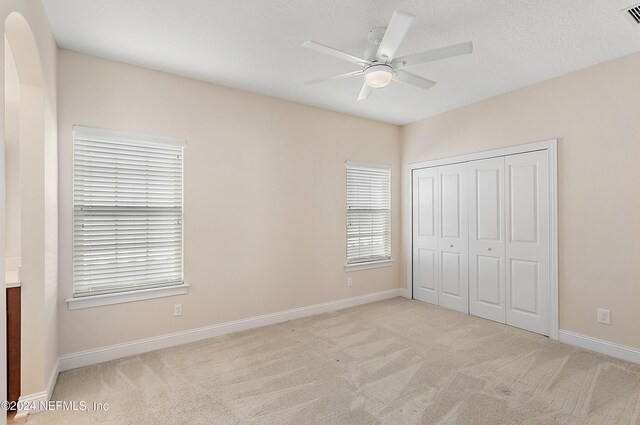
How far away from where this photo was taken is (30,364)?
2.26 meters

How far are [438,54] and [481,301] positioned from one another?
10.5ft

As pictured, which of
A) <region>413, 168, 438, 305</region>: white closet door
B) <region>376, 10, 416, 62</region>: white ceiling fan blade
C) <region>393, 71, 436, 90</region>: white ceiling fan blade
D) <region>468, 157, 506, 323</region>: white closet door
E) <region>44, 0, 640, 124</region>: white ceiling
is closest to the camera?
<region>376, 10, 416, 62</region>: white ceiling fan blade

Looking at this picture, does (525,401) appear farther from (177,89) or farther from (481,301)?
(177,89)

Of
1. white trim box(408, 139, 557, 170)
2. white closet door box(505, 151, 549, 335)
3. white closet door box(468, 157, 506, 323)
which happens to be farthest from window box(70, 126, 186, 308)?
white closet door box(505, 151, 549, 335)

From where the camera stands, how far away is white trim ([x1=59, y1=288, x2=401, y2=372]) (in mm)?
2881

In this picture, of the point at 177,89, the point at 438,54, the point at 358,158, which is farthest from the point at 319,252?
the point at 438,54

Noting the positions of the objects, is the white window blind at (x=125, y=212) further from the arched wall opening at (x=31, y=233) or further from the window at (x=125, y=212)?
the arched wall opening at (x=31, y=233)

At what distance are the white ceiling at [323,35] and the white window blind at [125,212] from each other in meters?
0.80

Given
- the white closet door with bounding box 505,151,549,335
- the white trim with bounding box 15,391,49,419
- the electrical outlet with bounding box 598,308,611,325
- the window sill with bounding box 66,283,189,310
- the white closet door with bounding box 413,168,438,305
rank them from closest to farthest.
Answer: the white trim with bounding box 15,391,49,419 < the window sill with bounding box 66,283,189,310 < the electrical outlet with bounding box 598,308,611,325 < the white closet door with bounding box 505,151,549,335 < the white closet door with bounding box 413,168,438,305

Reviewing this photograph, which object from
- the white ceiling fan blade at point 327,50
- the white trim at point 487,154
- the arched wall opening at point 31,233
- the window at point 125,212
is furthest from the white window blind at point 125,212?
the white trim at point 487,154

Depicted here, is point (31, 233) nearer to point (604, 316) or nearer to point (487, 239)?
point (487, 239)

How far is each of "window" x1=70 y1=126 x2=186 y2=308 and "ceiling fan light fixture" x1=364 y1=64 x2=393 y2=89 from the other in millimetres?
1993

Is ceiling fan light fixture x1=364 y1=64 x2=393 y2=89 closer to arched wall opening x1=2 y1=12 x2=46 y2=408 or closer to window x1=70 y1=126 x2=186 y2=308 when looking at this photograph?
window x1=70 y1=126 x2=186 y2=308

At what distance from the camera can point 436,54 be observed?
224cm
